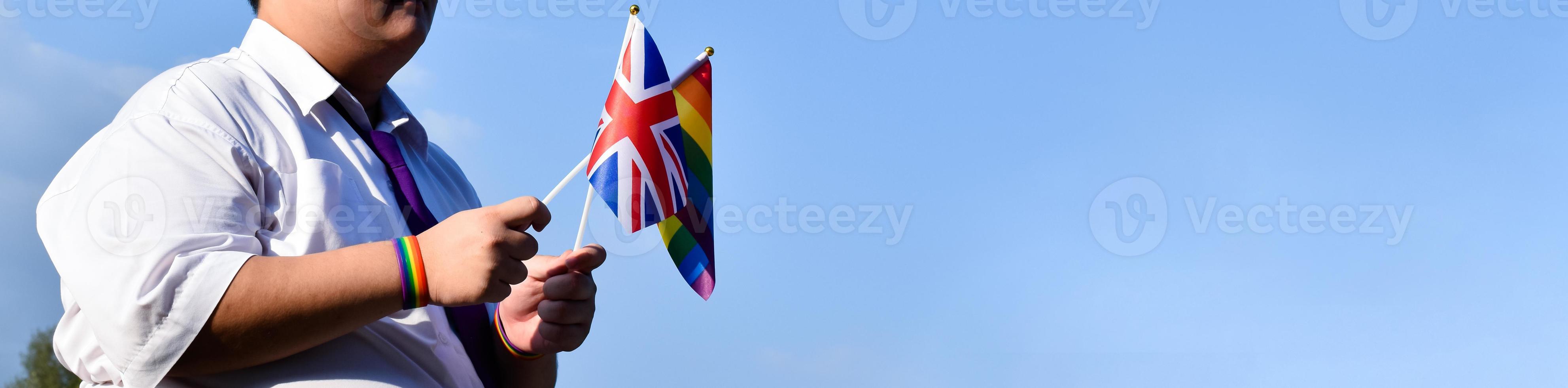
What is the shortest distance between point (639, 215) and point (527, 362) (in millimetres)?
397

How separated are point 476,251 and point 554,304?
1.79ft

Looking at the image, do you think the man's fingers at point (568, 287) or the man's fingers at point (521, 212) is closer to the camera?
the man's fingers at point (521, 212)

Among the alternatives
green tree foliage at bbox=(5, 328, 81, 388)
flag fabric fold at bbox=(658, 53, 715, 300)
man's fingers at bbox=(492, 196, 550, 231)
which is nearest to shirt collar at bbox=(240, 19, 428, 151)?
man's fingers at bbox=(492, 196, 550, 231)

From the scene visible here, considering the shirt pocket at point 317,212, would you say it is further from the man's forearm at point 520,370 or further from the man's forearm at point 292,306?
the man's forearm at point 520,370

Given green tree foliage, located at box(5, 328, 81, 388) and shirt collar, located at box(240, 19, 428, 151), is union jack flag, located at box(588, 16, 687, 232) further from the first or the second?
green tree foliage, located at box(5, 328, 81, 388)

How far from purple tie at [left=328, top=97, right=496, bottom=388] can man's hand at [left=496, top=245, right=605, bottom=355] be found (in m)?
0.07

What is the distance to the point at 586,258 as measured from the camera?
2.20 m

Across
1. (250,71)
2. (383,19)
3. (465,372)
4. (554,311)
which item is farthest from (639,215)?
(250,71)

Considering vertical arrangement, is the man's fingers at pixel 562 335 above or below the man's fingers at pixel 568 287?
below

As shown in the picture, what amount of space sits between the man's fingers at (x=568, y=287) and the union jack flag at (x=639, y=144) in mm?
158

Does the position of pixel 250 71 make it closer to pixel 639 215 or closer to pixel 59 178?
pixel 59 178

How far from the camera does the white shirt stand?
5.45 feet

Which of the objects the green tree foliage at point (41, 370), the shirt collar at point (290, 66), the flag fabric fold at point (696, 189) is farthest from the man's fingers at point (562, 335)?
the green tree foliage at point (41, 370)

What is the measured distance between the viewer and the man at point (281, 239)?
1673 mm
